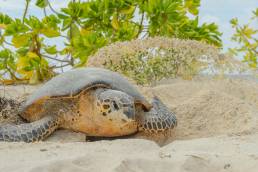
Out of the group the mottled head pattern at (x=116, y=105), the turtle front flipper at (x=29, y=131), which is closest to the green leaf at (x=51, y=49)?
the turtle front flipper at (x=29, y=131)

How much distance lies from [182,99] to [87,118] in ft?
3.43

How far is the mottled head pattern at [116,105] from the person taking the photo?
2.42 metres

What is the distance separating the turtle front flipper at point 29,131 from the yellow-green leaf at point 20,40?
158 cm

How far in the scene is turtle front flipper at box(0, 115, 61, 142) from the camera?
2.43 metres

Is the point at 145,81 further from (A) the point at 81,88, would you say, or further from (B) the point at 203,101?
(A) the point at 81,88

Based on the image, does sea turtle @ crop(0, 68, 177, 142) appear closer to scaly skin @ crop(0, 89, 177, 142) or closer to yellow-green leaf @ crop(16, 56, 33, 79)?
scaly skin @ crop(0, 89, 177, 142)

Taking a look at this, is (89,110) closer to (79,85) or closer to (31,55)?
(79,85)

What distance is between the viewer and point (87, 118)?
2.61 meters

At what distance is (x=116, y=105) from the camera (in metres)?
2.43

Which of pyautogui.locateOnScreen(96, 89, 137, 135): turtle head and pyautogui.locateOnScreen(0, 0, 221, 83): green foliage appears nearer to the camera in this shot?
pyautogui.locateOnScreen(96, 89, 137, 135): turtle head

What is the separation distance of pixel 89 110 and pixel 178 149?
58 cm

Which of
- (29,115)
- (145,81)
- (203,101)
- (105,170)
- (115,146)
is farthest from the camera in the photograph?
(145,81)

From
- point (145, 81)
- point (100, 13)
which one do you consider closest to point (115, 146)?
point (145, 81)

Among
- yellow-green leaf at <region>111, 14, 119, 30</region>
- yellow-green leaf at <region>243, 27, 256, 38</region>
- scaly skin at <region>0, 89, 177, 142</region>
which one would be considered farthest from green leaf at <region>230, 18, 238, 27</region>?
scaly skin at <region>0, 89, 177, 142</region>
